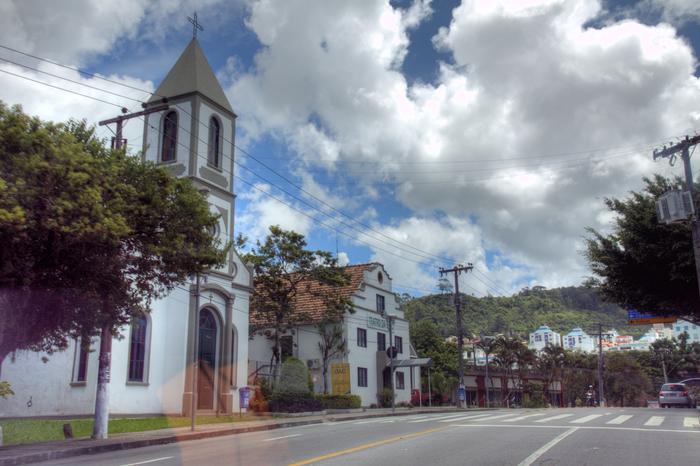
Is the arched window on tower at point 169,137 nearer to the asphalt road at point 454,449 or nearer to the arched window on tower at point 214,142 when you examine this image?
the arched window on tower at point 214,142

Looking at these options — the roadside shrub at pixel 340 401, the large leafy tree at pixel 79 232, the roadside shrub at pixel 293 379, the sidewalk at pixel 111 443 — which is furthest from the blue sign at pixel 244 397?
the large leafy tree at pixel 79 232

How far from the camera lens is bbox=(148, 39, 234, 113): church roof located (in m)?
28.0

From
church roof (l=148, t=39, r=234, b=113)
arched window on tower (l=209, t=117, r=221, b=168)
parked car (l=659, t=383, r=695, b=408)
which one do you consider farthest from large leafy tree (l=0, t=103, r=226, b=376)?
parked car (l=659, t=383, r=695, b=408)

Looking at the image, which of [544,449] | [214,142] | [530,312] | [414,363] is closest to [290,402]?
[214,142]

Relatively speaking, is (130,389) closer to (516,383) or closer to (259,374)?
(259,374)

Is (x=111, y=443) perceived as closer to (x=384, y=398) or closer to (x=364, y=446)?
(x=364, y=446)

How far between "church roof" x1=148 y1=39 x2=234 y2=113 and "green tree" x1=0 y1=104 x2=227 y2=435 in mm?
13419

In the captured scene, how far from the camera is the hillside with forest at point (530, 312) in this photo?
9141 centimetres

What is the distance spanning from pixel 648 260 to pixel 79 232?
18.8 meters

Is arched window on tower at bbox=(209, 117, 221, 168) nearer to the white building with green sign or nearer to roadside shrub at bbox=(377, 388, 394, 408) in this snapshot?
the white building with green sign

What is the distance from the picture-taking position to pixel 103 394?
16531mm

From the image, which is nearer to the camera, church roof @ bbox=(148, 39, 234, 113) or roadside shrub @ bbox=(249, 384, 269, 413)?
roadside shrub @ bbox=(249, 384, 269, 413)

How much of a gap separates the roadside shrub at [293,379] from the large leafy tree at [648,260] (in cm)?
1316

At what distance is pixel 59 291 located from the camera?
13.5 m
